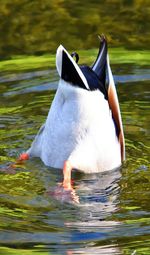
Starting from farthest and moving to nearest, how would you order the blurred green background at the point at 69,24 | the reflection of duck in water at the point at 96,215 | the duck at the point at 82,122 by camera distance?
1. the blurred green background at the point at 69,24
2. the duck at the point at 82,122
3. the reflection of duck in water at the point at 96,215

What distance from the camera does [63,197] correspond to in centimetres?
592

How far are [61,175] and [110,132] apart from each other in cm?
47

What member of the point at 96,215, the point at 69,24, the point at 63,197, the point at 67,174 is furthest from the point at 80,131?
the point at 69,24

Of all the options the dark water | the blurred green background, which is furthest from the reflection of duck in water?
the blurred green background

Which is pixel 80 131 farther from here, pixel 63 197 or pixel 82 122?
pixel 63 197

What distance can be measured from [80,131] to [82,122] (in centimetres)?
A: 7

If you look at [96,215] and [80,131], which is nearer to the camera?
[96,215]

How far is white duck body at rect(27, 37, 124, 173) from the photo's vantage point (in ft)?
20.4

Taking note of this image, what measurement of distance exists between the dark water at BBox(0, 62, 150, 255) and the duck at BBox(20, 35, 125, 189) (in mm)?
124

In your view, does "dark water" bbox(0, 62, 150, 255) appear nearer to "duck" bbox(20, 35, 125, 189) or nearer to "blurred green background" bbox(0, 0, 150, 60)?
"duck" bbox(20, 35, 125, 189)

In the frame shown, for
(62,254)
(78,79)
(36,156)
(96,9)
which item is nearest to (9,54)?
(96,9)

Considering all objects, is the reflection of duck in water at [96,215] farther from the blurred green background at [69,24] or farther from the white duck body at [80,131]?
the blurred green background at [69,24]

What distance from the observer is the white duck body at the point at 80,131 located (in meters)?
6.23

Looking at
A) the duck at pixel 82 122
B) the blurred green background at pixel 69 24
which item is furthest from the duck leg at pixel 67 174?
the blurred green background at pixel 69 24
